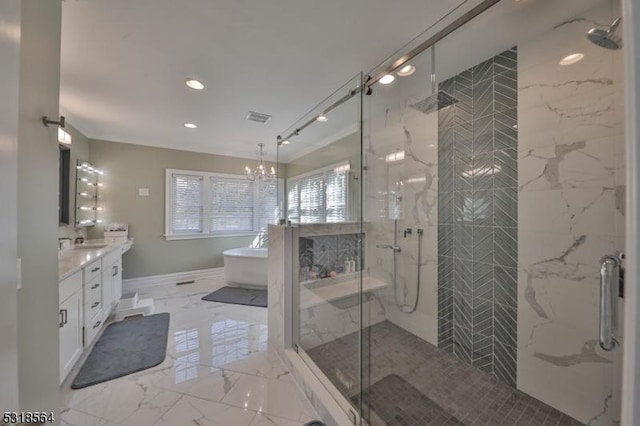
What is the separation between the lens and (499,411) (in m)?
1.70

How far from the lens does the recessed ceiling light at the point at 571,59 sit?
1556 millimetres

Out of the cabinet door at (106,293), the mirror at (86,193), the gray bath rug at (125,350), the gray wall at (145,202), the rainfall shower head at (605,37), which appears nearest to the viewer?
the rainfall shower head at (605,37)

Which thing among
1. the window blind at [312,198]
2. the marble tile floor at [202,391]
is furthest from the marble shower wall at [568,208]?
the window blind at [312,198]

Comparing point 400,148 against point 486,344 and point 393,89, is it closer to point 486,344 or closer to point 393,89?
point 393,89

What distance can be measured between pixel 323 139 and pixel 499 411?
3137 mm

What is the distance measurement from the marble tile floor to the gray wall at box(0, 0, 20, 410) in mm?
1406

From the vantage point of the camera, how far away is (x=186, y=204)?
4.69 m

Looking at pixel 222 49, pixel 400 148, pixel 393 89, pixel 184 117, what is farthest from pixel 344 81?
pixel 184 117

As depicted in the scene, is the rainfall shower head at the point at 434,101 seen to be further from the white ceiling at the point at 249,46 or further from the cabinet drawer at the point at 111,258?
the cabinet drawer at the point at 111,258

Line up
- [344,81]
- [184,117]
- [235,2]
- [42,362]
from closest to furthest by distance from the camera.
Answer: [42,362] → [235,2] → [344,81] → [184,117]

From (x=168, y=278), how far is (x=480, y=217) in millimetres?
4830

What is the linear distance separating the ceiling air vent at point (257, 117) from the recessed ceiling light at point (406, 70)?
173 centimetres

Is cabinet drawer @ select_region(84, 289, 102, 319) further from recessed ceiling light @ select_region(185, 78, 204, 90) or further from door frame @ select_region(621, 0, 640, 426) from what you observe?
door frame @ select_region(621, 0, 640, 426)

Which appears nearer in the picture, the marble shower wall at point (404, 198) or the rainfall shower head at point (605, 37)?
the rainfall shower head at point (605, 37)
